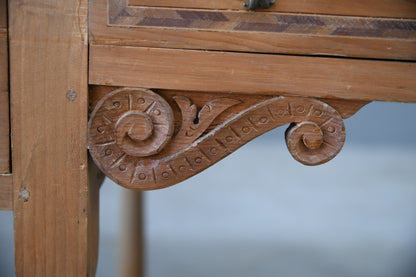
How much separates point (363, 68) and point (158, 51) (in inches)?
10.3

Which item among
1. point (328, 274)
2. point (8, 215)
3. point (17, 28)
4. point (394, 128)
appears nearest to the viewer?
point (17, 28)

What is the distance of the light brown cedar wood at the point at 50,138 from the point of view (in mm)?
519

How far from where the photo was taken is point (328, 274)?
1.78 metres

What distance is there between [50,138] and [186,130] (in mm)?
178

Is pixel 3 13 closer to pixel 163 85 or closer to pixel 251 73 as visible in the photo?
pixel 163 85

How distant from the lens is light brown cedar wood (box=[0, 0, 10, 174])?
1.71 ft

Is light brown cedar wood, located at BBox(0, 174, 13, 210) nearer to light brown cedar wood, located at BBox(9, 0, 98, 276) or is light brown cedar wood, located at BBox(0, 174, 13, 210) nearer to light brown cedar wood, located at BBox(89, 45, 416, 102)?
light brown cedar wood, located at BBox(9, 0, 98, 276)

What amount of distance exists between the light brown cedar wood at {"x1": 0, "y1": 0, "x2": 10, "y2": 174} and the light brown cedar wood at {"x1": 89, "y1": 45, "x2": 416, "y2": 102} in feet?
0.37

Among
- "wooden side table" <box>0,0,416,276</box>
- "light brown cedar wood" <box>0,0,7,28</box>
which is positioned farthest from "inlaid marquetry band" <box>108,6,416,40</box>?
"light brown cedar wood" <box>0,0,7,28</box>

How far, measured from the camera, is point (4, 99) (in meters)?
0.54

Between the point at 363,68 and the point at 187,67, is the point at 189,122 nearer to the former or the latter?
the point at 187,67

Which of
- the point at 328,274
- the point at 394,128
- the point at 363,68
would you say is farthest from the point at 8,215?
the point at 394,128

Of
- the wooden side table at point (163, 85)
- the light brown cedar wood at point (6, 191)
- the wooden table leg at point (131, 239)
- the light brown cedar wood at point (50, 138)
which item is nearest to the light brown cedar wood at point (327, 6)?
the wooden side table at point (163, 85)

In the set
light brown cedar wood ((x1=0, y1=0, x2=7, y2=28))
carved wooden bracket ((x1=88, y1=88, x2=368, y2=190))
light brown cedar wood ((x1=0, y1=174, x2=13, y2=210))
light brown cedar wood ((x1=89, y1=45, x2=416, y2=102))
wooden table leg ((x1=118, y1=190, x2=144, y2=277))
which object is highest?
light brown cedar wood ((x1=0, y1=0, x2=7, y2=28))
